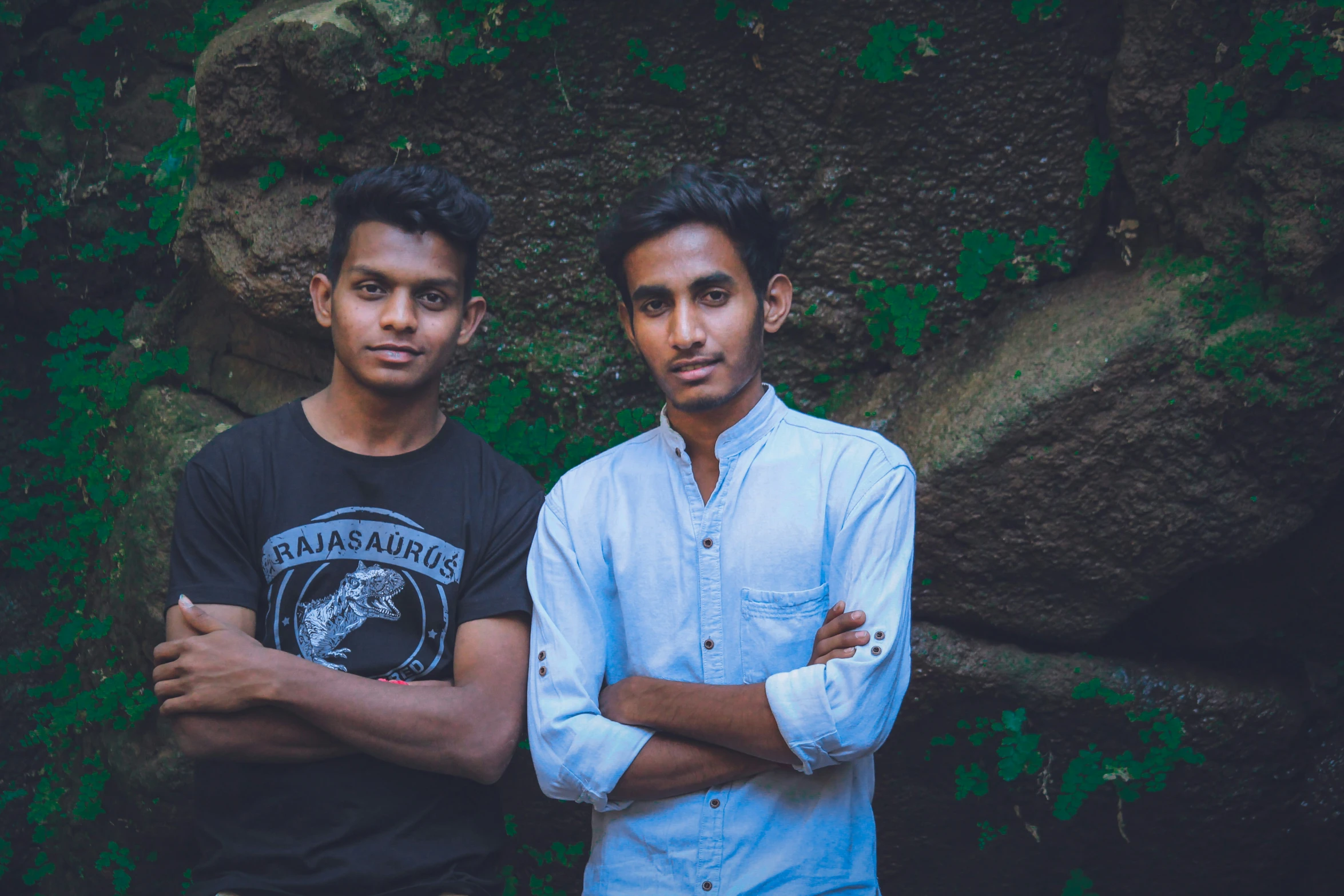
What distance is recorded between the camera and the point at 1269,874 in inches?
124

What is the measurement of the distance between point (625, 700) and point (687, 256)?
105cm

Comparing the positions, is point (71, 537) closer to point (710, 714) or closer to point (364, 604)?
point (364, 604)

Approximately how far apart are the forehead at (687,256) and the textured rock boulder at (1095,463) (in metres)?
1.06

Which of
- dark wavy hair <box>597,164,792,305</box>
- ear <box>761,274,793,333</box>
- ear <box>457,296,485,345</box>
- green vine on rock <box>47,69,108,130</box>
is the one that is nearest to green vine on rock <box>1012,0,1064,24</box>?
dark wavy hair <box>597,164,792,305</box>

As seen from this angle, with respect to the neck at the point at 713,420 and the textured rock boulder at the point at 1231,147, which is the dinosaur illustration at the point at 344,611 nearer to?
the neck at the point at 713,420

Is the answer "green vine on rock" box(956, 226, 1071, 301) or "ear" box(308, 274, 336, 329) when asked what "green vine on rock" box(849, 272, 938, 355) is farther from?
"ear" box(308, 274, 336, 329)

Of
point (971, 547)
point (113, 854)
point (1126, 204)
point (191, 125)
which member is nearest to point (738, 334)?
point (971, 547)

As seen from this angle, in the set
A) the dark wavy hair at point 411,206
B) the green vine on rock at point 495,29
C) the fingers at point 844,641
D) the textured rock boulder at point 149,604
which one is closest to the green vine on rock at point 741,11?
the green vine on rock at point 495,29

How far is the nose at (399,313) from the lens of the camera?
2420 millimetres

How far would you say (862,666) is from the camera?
80.7 inches

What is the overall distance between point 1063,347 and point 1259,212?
25.5 inches

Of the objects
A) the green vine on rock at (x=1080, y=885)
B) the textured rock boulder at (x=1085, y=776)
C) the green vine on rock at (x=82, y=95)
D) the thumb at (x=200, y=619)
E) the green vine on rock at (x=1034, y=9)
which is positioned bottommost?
the green vine on rock at (x=1080, y=885)

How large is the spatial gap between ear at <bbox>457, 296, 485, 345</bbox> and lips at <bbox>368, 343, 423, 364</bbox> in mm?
218

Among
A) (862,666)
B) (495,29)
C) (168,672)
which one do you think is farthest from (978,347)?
(168,672)
